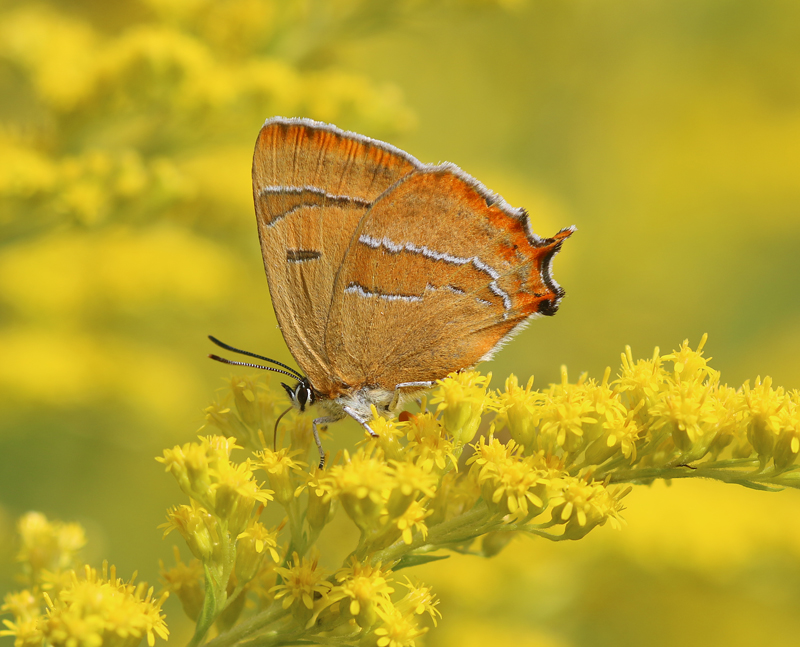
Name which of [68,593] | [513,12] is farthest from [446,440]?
[513,12]

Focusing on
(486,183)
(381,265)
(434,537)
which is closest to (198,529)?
(434,537)

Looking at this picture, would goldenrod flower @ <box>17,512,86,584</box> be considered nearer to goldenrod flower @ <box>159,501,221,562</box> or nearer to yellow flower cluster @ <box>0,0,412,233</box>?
goldenrod flower @ <box>159,501,221,562</box>

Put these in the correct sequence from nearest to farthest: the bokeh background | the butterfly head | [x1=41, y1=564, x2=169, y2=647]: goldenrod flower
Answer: [x1=41, y1=564, x2=169, y2=647]: goldenrod flower → the butterfly head → the bokeh background

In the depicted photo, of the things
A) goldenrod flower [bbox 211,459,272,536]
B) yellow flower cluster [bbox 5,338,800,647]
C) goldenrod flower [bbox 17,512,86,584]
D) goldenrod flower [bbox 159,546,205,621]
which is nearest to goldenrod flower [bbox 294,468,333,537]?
yellow flower cluster [bbox 5,338,800,647]

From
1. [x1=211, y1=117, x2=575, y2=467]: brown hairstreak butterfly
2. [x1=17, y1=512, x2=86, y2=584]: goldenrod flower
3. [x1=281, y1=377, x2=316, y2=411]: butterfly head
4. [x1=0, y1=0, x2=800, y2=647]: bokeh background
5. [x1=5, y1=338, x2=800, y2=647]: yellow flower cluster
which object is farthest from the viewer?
[x1=0, y1=0, x2=800, y2=647]: bokeh background

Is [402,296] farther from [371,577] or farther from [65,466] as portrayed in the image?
[65,466]

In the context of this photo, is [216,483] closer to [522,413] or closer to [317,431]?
[317,431]
